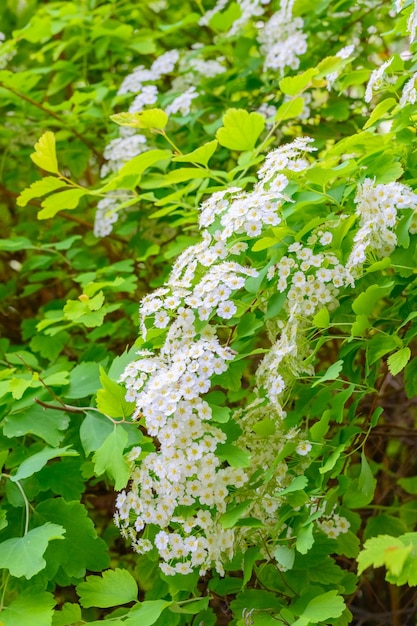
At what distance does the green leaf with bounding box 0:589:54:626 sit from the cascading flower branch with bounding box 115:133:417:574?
142mm

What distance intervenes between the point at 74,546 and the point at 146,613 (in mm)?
149

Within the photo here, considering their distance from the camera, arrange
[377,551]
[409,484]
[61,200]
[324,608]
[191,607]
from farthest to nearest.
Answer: [409,484], [61,200], [191,607], [324,608], [377,551]

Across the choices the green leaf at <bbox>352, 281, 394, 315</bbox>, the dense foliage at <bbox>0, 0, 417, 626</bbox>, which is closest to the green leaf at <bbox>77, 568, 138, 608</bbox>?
the dense foliage at <bbox>0, 0, 417, 626</bbox>

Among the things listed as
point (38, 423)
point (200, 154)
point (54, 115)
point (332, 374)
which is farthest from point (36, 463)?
point (54, 115)

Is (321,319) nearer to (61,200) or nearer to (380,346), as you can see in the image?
(380,346)

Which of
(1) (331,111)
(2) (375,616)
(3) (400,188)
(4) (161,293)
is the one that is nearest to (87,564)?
(4) (161,293)

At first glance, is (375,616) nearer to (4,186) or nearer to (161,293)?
(161,293)

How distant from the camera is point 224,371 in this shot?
3.26 ft

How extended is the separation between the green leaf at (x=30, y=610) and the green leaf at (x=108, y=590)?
58mm

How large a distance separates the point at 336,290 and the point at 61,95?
4.31 ft

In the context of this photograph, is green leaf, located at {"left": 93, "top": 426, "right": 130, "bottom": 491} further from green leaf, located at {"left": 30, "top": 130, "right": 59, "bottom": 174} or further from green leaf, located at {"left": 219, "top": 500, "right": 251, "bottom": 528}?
green leaf, located at {"left": 30, "top": 130, "right": 59, "bottom": 174}

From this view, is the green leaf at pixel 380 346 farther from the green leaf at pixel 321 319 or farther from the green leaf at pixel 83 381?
the green leaf at pixel 83 381

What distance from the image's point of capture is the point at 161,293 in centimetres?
104

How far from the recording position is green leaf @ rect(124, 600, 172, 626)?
38.7 inches
